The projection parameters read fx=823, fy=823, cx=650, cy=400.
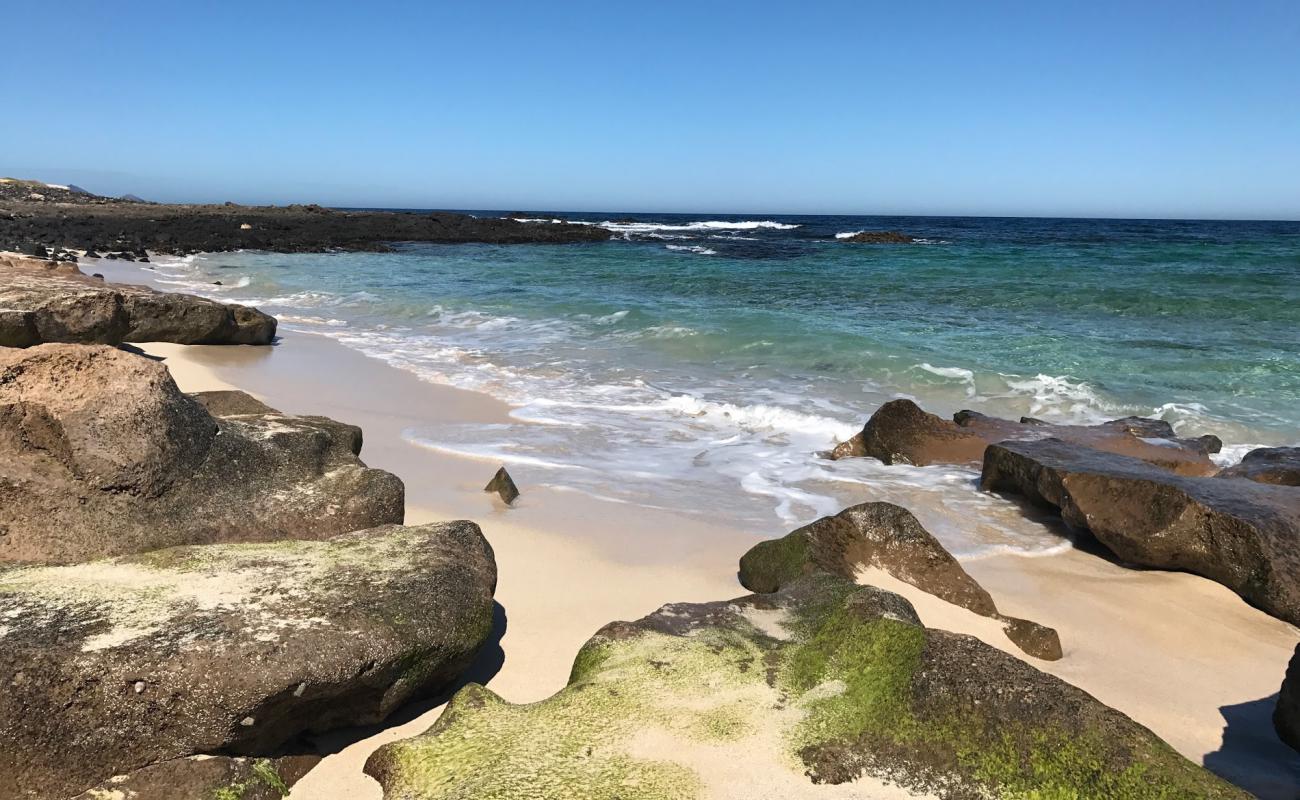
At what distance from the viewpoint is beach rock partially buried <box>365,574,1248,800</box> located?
2387 mm

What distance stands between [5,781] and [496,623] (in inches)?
78.3

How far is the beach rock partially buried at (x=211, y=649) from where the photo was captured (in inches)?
96.7

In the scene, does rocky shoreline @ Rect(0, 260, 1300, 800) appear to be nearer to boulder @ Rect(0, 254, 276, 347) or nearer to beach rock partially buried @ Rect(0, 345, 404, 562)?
beach rock partially buried @ Rect(0, 345, 404, 562)

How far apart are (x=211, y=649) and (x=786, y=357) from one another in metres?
10.4

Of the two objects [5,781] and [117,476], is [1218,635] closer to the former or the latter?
[5,781]

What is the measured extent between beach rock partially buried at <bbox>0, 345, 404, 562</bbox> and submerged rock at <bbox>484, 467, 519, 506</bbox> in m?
1.42

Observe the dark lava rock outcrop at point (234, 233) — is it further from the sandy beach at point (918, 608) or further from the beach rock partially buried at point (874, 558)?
the beach rock partially buried at point (874, 558)

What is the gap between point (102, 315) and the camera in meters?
9.82

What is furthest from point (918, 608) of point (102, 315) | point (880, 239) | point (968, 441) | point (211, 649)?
point (880, 239)

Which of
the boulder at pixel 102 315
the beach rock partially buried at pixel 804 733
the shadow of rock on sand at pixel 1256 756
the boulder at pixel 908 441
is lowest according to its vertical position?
the shadow of rock on sand at pixel 1256 756

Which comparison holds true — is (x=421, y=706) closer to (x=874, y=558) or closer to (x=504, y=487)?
(x=874, y=558)

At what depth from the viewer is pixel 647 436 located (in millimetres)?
7988

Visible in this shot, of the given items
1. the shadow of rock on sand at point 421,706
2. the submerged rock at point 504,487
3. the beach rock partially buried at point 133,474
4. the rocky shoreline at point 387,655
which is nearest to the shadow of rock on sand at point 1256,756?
the rocky shoreline at point 387,655

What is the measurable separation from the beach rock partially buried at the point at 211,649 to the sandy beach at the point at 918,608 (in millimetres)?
316
